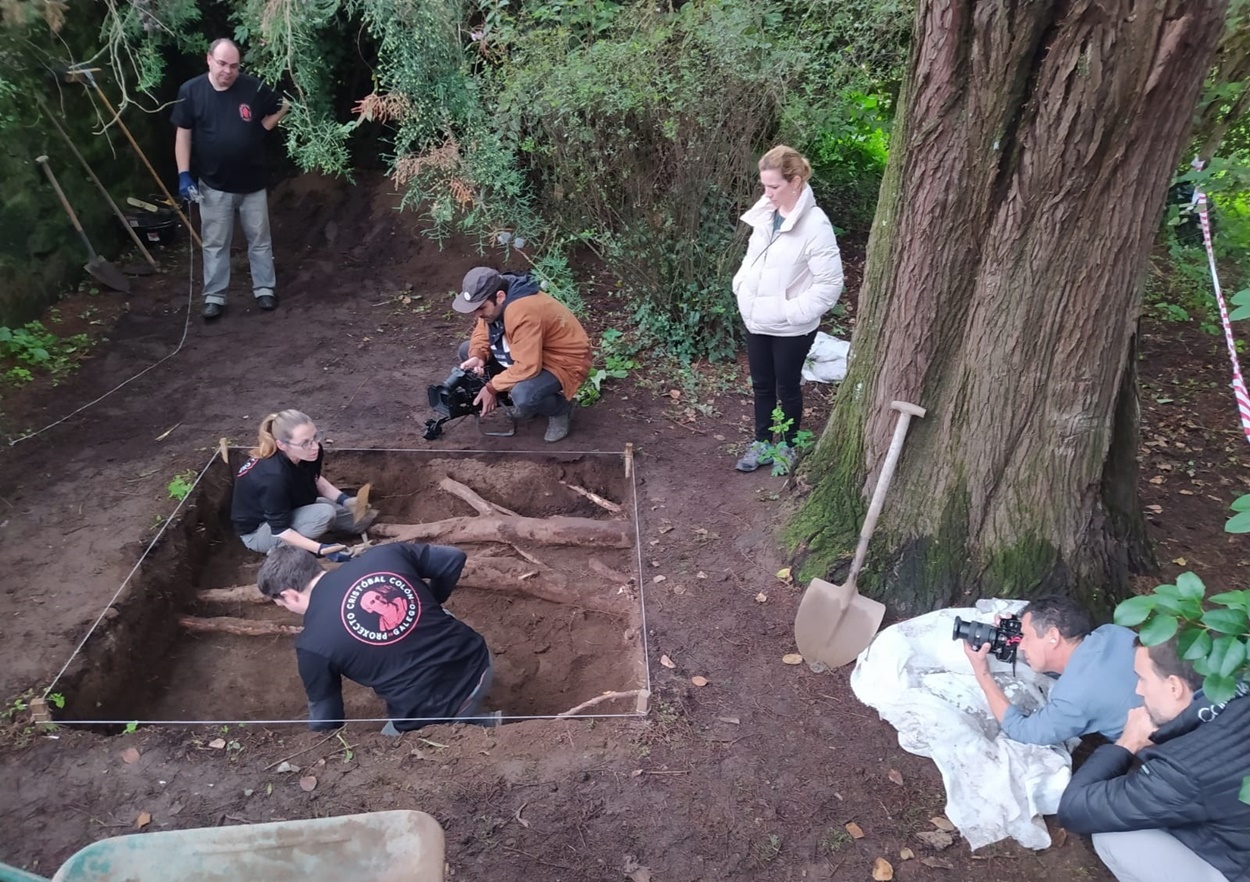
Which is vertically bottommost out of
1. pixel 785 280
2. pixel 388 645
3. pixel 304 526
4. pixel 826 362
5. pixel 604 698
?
pixel 604 698

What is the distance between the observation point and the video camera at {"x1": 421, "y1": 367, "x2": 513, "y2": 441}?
5.26 m

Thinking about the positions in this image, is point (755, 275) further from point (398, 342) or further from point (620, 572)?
point (398, 342)

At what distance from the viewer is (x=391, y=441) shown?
539 cm

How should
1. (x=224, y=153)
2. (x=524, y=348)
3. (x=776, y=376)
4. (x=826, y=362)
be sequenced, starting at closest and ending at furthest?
(x=776, y=376) < (x=524, y=348) < (x=826, y=362) < (x=224, y=153)

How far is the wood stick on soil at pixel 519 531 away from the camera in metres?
4.84

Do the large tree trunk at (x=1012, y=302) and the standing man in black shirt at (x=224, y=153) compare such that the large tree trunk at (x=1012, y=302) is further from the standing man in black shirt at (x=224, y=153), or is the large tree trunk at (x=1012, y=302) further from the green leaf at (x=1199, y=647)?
the standing man in black shirt at (x=224, y=153)

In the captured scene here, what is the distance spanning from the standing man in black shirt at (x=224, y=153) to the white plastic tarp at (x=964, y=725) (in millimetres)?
5586

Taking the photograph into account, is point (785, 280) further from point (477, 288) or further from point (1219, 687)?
point (1219, 687)

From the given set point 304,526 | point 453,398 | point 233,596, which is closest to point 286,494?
point 304,526

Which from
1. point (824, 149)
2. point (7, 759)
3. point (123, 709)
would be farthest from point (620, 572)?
point (824, 149)

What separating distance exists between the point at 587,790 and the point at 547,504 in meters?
2.37

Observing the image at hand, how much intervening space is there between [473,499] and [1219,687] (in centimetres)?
396

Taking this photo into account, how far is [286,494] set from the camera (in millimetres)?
4504

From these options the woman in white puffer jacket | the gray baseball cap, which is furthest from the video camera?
the woman in white puffer jacket
